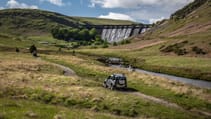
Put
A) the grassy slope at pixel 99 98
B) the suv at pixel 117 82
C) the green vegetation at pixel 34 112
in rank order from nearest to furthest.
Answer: the green vegetation at pixel 34 112, the grassy slope at pixel 99 98, the suv at pixel 117 82

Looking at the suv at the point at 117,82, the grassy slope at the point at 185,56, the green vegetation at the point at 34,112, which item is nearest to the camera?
the green vegetation at the point at 34,112

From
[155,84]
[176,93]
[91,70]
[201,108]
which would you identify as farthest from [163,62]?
[201,108]

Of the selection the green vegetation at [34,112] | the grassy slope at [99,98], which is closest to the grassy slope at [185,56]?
the grassy slope at [99,98]

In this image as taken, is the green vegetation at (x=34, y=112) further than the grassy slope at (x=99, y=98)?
No

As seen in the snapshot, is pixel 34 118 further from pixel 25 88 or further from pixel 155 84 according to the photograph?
pixel 155 84

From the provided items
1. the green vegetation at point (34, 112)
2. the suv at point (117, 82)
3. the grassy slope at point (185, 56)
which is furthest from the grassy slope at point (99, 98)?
the grassy slope at point (185, 56)

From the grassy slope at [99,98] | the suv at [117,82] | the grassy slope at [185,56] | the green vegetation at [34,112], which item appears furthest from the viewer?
the grassy slope at [185,56]

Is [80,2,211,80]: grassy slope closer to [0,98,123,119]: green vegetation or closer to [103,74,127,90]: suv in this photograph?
[103,74,127,90]: suv

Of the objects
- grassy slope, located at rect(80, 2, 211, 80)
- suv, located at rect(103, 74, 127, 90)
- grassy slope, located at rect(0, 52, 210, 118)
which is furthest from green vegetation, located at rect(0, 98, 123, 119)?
grassy slope, located at rect(80, 2, 211, 80)

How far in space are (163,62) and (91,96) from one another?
68617mm

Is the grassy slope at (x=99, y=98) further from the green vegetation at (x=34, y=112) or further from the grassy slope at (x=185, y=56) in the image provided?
the grassy slope at (x=185, y=56)

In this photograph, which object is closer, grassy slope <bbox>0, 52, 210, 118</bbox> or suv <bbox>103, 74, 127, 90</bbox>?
grassy slope <bbox>0, 52, 210, 118</bbox>

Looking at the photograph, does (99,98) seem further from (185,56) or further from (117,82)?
(185,56)

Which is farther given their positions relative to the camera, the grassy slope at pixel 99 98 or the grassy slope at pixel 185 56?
the grassy slope at pixel 185 56
